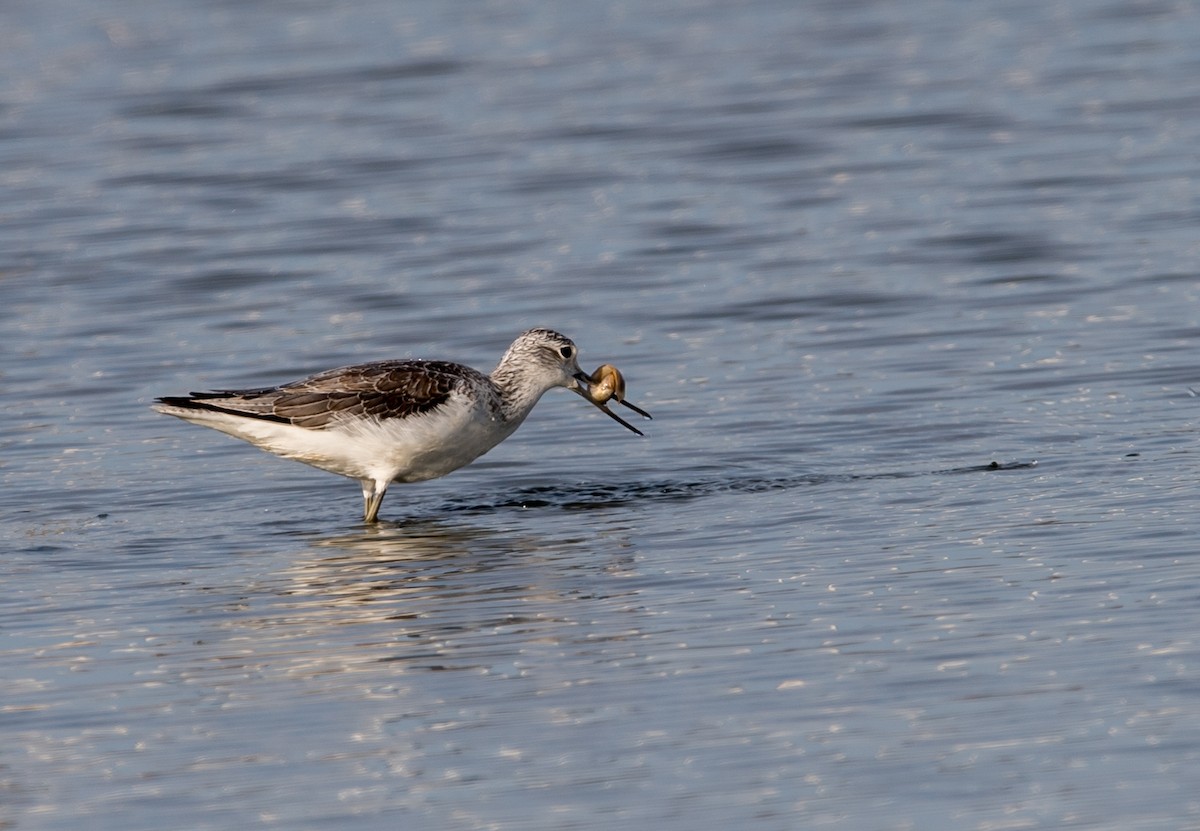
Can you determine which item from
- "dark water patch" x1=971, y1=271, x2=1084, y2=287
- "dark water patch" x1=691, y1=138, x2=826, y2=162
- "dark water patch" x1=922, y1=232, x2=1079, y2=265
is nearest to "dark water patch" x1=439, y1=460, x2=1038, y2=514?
"dark water patch" x1=971, y1=271, x2=1084, y2=287

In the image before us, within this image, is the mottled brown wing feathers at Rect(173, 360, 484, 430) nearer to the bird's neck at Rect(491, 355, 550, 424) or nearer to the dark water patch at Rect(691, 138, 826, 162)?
the bird's neck at Rect(491, 355, 550, 424)

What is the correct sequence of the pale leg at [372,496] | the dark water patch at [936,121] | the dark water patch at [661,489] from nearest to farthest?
the dark water patch at [661,489], the pale leg at [372,496], the dark water patch at [936,121]

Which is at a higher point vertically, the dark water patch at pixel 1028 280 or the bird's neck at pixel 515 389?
the bird's neck at pixel 515 389

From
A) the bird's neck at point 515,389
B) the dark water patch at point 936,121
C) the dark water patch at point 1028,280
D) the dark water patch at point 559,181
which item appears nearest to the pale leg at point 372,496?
the bird's neck at point 515,389

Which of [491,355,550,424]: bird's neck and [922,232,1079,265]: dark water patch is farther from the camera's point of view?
[922,232,1079,265]: dark water patch

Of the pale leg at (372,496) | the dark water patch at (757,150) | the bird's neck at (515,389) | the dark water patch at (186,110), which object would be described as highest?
the dark water patch at (186,110)

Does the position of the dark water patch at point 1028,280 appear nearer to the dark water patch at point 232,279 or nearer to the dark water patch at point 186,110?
the dark water patch at point 232,279

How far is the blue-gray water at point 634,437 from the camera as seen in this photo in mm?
7316

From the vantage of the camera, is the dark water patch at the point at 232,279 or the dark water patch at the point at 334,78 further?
the dark water patch at the point at 334,78

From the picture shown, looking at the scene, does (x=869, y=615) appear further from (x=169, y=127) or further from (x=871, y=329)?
(x=169, y=127)

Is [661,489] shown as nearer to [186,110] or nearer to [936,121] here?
[936,121]

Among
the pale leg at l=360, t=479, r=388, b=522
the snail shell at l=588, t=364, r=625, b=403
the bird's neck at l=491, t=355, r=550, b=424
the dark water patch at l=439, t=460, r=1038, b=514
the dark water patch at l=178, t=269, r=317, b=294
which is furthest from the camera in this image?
the dark water patch at l=178, t=269, r=317, b=294

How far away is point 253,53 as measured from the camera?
30328 mm

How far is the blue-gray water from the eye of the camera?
732 cm
